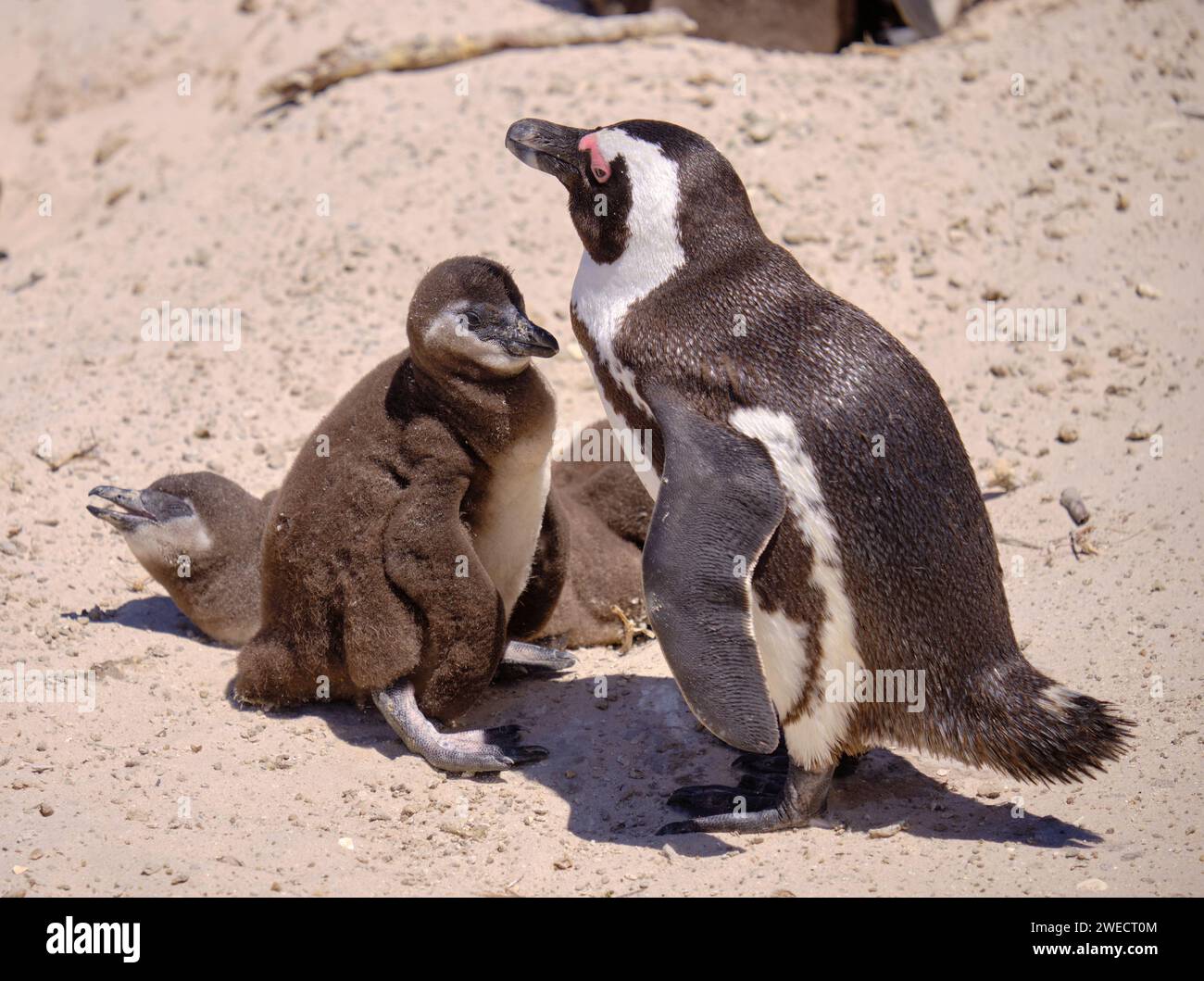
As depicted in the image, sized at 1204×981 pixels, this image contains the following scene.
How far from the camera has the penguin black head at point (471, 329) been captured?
3775 millimetres

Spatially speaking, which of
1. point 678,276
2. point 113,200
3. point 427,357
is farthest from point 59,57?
point 678,276

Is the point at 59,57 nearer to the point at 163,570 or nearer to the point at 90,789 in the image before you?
the point at 163,570

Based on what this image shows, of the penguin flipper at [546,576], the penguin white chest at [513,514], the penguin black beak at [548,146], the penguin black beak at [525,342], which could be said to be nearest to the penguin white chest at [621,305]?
the penguin black beak at [525,342]

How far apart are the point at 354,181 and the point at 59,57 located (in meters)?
3.55

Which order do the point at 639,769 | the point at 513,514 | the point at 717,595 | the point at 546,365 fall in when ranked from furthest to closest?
the point at 546,365, the point at 513,514, the point at 639,769, the point at 717,595

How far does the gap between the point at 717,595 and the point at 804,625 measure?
302 mm

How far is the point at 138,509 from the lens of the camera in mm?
4535

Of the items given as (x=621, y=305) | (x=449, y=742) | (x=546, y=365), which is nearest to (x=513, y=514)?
(x=449, y=742)

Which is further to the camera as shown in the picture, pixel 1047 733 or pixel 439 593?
pixel 439 593

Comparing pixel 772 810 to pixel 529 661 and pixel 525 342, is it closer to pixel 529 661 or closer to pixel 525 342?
pixel 529 661

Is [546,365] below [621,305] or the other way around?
the other way around

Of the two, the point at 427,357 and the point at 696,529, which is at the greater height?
the point at 427,357

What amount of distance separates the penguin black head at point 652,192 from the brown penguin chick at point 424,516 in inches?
15.3

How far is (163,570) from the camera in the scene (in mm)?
4508
